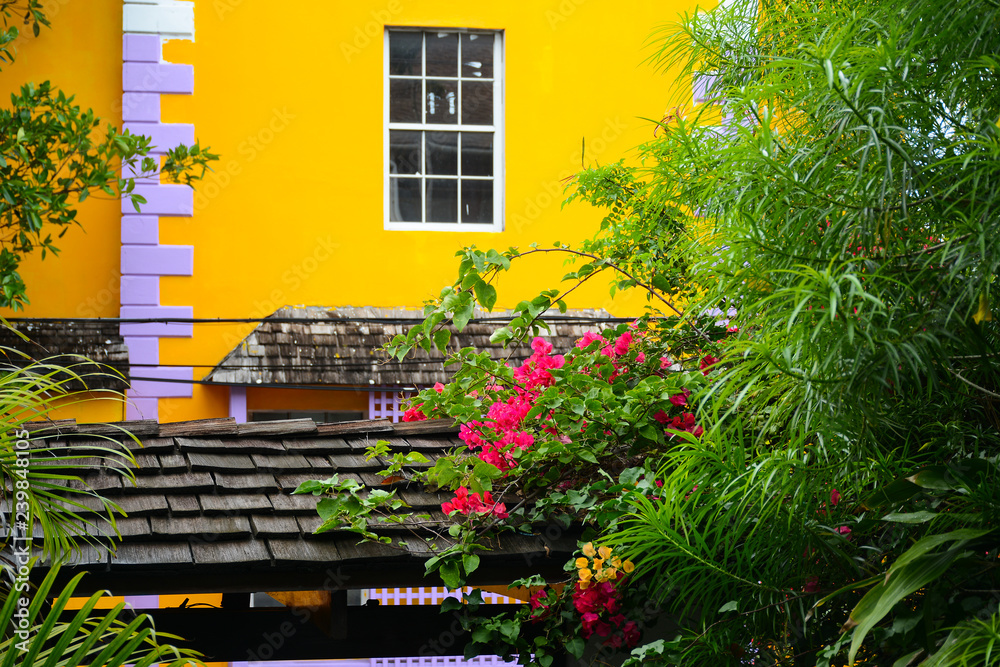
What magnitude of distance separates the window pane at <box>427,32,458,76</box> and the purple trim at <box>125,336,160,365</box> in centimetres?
354

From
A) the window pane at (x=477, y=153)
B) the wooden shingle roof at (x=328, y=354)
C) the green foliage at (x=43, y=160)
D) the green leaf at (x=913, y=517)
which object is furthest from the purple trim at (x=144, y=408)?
the green leaf at (x=913, y=517)

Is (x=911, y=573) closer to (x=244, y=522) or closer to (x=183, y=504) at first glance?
(x=244, y=522)

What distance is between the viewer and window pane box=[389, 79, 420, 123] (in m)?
8.59

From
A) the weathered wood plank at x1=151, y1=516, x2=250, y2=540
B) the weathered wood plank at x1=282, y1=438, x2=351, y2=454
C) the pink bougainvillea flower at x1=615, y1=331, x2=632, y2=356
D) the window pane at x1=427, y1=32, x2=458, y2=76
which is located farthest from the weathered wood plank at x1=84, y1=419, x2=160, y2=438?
the window pane at x1=427, y1=32, x2=458, y2=76

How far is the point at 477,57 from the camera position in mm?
8719

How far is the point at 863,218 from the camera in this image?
2332 mm

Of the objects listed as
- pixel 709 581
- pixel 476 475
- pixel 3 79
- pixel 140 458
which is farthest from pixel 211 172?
pixel 709 581

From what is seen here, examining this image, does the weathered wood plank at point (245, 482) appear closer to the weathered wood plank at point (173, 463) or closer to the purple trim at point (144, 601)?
the weathered wood plank at point (173, 463)

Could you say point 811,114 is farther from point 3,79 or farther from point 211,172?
point 3,79

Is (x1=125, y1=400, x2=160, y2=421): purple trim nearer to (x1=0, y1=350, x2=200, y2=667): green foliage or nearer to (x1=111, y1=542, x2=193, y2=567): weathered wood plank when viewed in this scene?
(x1=0, y1=350, x2=200, y2=667): green foliage

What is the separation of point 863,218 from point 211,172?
6968mm

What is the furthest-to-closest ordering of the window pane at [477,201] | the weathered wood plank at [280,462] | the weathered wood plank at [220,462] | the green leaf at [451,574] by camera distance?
1. the window pane at [477,201]
2. the weathered wood plank at [280,462]
3. the weathered wood plank at [220,462]
4. the green leaf at [451,574]

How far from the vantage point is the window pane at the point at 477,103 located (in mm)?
8695

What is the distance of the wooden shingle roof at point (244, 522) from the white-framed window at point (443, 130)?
182 inches
